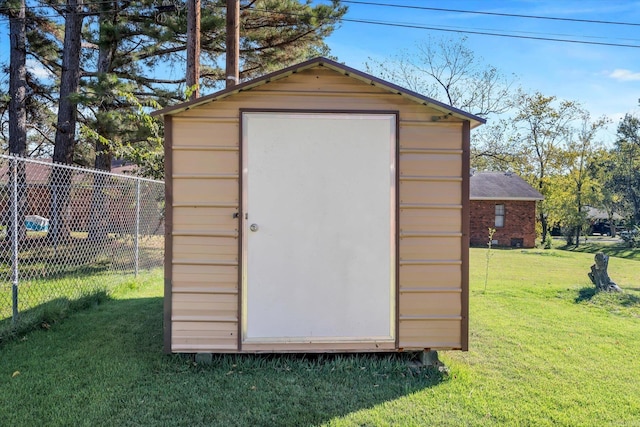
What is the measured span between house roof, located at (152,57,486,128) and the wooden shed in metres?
0.03

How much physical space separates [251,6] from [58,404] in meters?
9.21

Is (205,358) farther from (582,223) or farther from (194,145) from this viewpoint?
(582,223)

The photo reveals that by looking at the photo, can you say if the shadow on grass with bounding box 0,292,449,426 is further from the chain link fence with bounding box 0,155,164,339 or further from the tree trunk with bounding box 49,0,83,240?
the tree trunk with bounding box 49,0,83,240

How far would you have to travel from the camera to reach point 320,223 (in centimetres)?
323

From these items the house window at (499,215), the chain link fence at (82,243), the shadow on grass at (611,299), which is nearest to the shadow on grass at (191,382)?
the chain link fence at (82,243)

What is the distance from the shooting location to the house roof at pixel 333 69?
121 inches

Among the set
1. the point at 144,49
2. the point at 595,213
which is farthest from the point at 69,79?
the point at 595,213

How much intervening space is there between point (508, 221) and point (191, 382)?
19.3 metres

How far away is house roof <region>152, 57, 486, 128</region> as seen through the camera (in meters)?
3.08

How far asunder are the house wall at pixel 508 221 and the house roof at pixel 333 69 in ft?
57.0

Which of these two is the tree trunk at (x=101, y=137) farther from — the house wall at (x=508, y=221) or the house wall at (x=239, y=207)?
the house wall at (x=508, y=221)

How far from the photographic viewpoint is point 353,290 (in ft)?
10.6

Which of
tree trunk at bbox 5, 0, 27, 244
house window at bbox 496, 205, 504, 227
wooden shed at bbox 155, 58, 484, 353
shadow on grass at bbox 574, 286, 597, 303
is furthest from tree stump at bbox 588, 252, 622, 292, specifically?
house window at bbox 496, 205, 504, 227

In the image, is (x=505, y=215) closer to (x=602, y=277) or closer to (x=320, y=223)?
(x=602, y=277)
